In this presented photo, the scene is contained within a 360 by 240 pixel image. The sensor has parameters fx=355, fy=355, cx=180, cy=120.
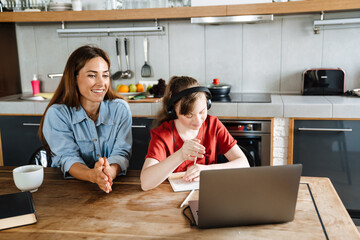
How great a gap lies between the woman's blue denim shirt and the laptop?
70 cm

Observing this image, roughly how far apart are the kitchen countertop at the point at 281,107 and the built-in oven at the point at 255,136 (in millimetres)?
62

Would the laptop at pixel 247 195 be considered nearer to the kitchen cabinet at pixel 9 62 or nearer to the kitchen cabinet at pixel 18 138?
the kitchen cabinet at pixel 18 138

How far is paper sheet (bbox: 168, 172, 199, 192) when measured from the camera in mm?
1251

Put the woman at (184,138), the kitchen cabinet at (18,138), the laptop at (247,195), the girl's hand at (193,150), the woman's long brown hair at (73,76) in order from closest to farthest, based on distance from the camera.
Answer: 1. the laptop at (247,195)
2. the girl's hand at (193,150)
3. the woman at (184,138)
4. the woman's long brown hair at (73,76)
5. the kitchen cabinet at (18,138)

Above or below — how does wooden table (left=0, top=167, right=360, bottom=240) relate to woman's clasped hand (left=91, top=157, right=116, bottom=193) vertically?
below

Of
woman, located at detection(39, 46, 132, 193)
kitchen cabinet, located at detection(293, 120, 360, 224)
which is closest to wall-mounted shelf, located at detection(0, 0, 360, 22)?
kitchen cabinet, located at detection(293, 120, 360, 224)

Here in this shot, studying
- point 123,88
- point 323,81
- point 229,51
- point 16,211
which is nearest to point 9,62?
point 123,88

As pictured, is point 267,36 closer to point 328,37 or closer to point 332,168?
point 328,37

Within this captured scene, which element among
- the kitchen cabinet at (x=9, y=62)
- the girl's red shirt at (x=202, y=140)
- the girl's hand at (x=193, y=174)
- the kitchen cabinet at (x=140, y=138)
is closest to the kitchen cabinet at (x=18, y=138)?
the kitchen cabinet at (x=9, y=62)

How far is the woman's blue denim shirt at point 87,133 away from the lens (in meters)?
1.63

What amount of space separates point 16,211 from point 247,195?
0.68 metres

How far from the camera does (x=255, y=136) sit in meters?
2.66

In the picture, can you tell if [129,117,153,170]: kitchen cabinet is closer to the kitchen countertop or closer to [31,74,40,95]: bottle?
the kitchen countertop

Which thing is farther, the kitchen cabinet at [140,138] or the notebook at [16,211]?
the kitchen cabinet at [140,138]
